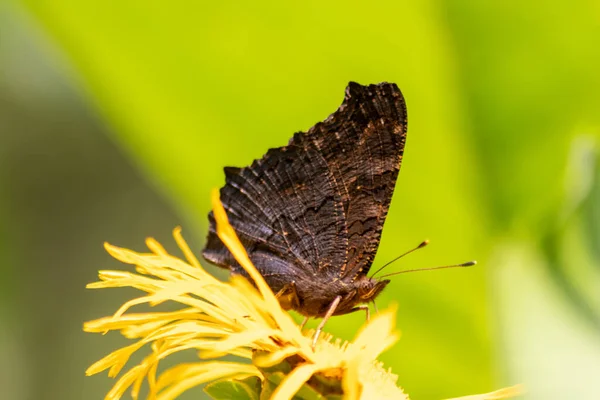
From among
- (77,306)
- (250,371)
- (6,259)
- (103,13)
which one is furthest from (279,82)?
(77,306)

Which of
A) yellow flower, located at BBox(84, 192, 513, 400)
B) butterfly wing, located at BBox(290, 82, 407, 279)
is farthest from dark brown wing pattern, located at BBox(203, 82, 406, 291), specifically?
yellow flower, located at BBox(84, 192, 513, 400)

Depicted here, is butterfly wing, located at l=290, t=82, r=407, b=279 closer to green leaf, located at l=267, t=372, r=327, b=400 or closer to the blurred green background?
the blurred green background

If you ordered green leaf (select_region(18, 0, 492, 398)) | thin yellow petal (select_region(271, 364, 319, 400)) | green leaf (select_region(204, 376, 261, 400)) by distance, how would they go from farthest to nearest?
green leaf (select_region(18, 0, 492, 398))
green leaf (select_region(204, 376, 261, 400))
thin yellow petal (select_region(271, 364, 319, 400))

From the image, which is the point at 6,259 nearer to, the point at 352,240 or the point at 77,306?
the point at 77,306

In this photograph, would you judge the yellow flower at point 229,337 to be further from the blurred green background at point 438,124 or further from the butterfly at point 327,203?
the blurred green background at point 438,124

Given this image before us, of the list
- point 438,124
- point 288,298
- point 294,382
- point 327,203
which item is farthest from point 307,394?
point 438,124

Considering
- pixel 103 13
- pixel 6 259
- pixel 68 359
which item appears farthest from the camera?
pixel 68 359

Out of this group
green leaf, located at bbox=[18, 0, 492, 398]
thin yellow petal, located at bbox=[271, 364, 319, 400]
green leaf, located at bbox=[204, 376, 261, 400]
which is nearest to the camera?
thin yellow petal, located at bbox=[271, 364, 319, 400]
